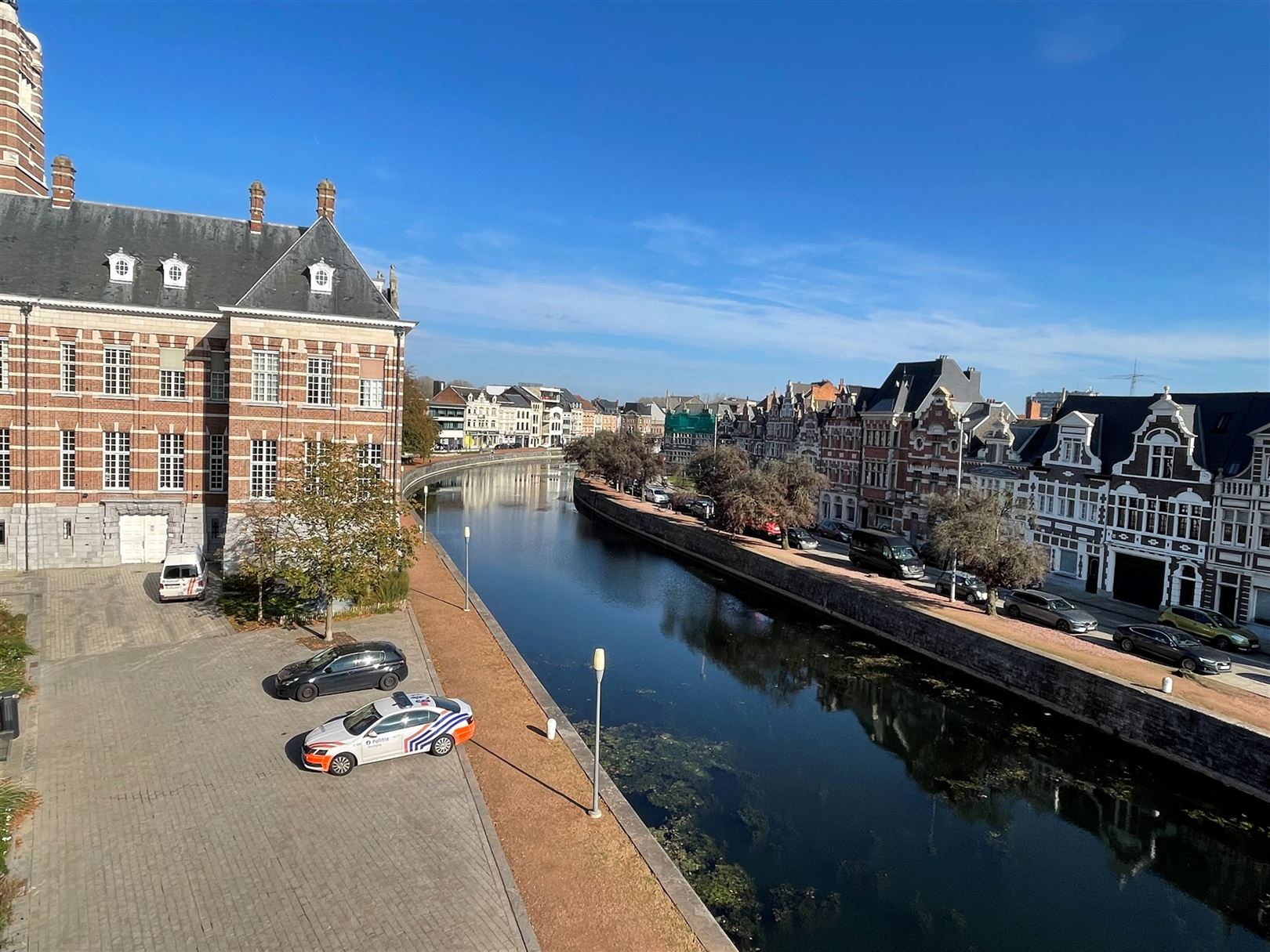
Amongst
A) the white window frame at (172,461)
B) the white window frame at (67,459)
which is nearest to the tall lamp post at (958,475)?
the white window frame at (172,461)

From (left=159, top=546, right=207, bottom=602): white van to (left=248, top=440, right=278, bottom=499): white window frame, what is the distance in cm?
364

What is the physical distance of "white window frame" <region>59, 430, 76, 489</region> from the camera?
107 feet

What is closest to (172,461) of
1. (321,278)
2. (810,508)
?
(321,278)

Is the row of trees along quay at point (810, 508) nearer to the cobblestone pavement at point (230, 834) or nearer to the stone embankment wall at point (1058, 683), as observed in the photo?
the stone embankment wall at point (1058, 683)

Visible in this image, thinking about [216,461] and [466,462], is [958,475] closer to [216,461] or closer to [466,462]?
[216,461]

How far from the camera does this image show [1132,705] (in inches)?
876

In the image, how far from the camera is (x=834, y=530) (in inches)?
2079

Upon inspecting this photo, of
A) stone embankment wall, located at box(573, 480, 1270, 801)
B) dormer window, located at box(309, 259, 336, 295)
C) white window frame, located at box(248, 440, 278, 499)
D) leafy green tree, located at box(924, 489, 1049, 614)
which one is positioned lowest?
stone embankment wall, located at box(573, 480, 1270, 801)

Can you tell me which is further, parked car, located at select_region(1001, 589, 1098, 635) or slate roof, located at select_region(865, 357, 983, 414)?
slate roof, located at select_region(865, 357, 983, 414)

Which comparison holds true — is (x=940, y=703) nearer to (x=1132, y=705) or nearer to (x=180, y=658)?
(x=1132, y=705)

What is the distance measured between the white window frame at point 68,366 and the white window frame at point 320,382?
1027 centimetres

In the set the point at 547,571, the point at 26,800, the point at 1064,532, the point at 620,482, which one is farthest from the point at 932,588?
the point at 620,482

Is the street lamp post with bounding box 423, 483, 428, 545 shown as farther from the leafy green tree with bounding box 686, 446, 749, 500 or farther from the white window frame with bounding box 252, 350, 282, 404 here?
the leafy green tree with bounding box 686, 446, 749, 500

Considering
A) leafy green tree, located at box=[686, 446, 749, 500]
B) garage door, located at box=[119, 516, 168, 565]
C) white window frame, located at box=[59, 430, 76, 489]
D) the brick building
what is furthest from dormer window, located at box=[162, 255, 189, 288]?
leafy green tree, located at box=[686, 446, 749, 500]
